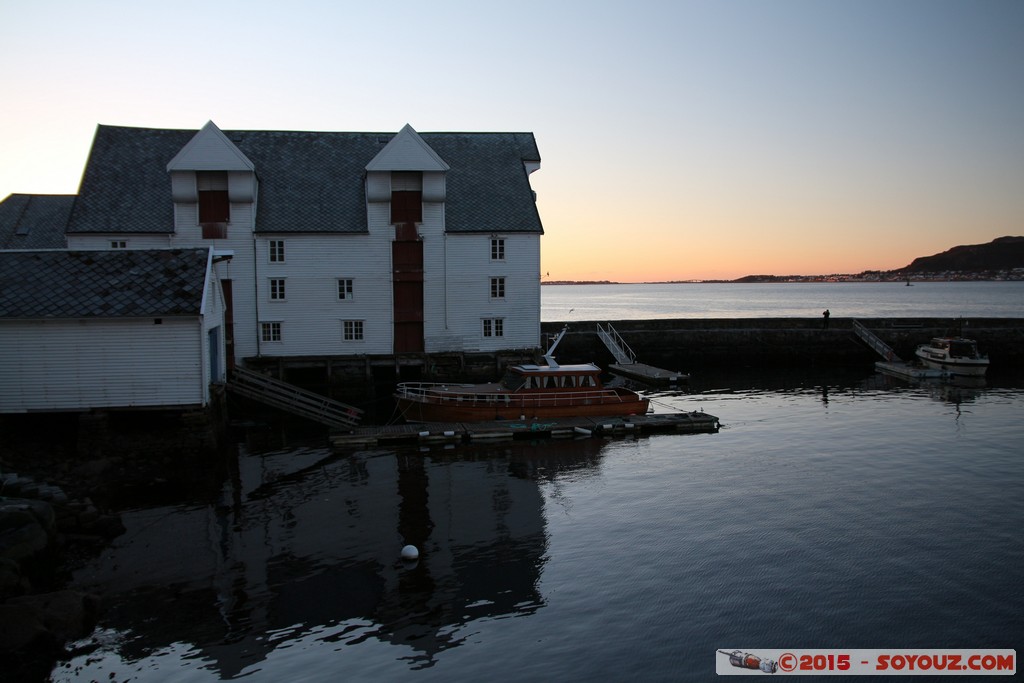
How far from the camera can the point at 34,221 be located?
47000 millimetres

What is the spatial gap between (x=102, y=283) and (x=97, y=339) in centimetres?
225

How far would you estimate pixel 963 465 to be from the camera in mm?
27203

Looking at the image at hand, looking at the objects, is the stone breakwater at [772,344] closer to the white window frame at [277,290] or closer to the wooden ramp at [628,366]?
the wooden ramp at [628,366]

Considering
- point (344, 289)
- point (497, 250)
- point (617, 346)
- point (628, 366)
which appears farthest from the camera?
point (617, 346)

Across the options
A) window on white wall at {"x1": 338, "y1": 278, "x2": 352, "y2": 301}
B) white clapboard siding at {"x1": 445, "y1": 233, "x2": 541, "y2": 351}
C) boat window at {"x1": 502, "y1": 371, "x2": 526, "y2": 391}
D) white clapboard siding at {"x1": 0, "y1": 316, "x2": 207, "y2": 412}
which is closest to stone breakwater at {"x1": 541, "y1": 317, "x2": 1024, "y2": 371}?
white clapboard siding at {"x1": 445, "y1": 233, "x2": 541, "y2": 351}

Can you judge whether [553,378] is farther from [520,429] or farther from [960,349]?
[960,349]

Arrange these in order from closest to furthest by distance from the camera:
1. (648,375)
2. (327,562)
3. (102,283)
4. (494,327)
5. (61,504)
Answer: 1. (327,562)
2. (61,504)
3. (102,283)
4. (494,327)
5. (648,375)

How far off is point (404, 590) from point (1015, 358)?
5664 cm

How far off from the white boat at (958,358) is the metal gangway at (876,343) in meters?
3.63

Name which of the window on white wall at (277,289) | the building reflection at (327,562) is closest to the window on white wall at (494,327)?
the window on white wall at (277,289)

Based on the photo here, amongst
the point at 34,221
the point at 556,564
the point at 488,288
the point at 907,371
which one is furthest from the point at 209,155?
the point at 907,371

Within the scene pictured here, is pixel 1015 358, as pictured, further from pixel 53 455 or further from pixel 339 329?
pixel 53 455

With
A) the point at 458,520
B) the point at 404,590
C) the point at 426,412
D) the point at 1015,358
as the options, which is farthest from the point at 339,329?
the point at 1015,358

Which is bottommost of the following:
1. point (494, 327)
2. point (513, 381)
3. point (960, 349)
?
point (513, 381)
